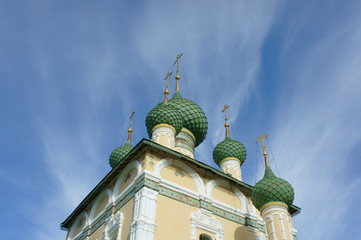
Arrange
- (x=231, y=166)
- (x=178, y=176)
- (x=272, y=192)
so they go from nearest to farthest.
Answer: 1. (x=272, y=192)
2. (x=178, y=176)
3. (x=231, y=166)

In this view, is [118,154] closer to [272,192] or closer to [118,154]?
[118,154]

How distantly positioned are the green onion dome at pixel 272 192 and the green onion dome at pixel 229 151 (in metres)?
4.28

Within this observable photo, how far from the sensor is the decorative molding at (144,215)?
9.34m

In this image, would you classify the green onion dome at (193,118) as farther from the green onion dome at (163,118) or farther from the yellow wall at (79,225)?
the yellow wall at (79,225)

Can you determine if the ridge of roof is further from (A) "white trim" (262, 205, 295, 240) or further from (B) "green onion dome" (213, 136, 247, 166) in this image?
(B) "green onion dome" (213, 136, 247, 166)

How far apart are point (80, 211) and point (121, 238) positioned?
12.0 ft

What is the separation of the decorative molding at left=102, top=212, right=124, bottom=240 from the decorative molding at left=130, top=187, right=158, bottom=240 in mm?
704

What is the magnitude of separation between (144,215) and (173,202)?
3.77 feet

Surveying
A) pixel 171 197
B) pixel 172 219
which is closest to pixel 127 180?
pixel 171 197

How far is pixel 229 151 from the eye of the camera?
15695mm

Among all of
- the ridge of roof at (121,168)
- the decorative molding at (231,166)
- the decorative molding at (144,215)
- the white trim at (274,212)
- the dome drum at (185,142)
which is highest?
the dome drum at (185,142)

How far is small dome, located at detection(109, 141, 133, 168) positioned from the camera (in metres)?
16.0

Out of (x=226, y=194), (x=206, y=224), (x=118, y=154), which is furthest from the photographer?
(x=118, y=154)

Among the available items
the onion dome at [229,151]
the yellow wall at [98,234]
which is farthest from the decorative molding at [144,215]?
the onion dome at [229,151]
